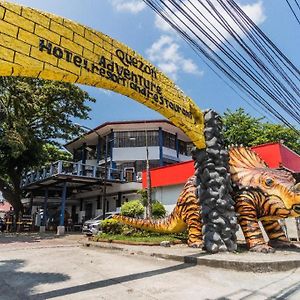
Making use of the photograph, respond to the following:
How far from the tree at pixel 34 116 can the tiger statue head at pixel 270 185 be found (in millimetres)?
13610

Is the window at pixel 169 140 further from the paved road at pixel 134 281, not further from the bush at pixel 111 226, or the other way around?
the paved road at pixel 134 281

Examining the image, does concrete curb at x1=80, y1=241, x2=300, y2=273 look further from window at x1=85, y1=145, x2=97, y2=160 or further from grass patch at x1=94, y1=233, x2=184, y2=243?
window at x1=85, y1=145, x2=97, y2=160

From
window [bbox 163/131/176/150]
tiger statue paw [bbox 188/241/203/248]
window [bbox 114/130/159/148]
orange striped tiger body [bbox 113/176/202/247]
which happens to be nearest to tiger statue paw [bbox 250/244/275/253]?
tiger statue paw [bbox 188/241/203/248]

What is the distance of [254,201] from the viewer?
31.2 feet

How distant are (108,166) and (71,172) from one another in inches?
226

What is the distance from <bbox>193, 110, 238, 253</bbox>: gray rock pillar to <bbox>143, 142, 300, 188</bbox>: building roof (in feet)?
14.5

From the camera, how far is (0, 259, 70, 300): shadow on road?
5387 mm

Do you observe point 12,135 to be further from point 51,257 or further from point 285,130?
point 285,130

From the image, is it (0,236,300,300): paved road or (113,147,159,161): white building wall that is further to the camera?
(113,147,159,161): white building wall

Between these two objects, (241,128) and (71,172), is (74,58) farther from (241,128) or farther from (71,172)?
(241,128)

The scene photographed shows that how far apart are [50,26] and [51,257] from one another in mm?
6477

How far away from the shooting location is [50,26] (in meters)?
5.75

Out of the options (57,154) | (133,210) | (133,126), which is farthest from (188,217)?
(57,154)

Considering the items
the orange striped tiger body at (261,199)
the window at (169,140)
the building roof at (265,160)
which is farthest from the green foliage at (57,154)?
the orange striped tiger body at (261,199)
